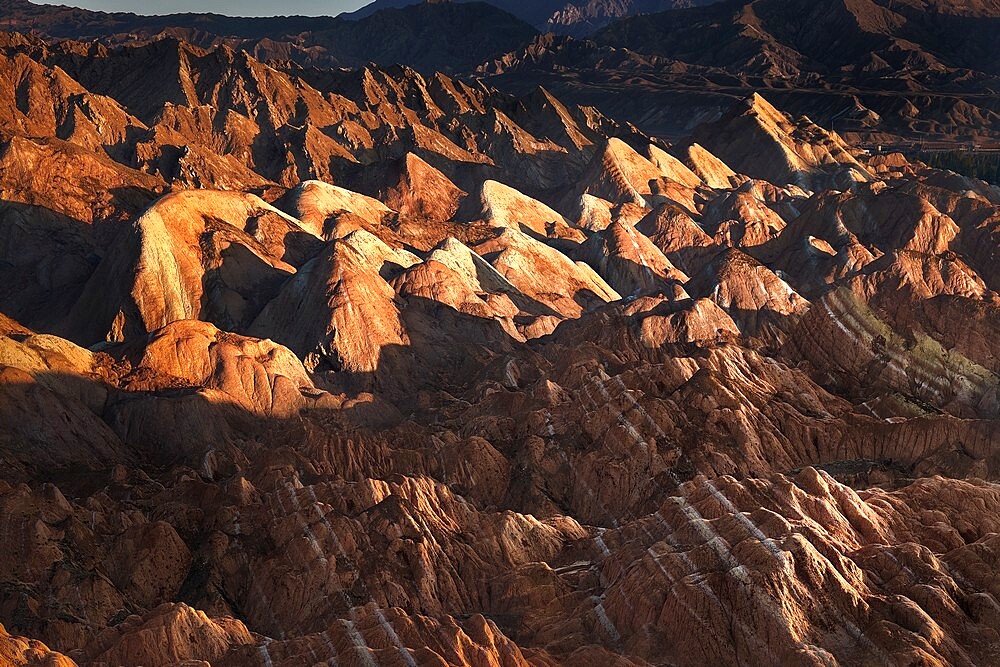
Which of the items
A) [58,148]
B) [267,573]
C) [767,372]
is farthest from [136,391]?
[58,148]

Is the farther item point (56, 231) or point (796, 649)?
point (56, 231)

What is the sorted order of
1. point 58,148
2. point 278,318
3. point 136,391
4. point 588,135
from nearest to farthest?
point 136,391
point 278,318
point 58,148
point 588,135

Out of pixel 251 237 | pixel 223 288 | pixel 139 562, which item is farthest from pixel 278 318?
pixel 139 562

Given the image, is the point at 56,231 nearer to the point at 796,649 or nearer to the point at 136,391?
the point at 136,391

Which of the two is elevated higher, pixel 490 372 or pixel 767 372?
pixel 767 372

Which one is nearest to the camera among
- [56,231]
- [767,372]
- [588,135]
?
[767,372]

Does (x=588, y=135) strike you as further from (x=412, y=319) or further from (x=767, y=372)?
(x=767, y=372)
